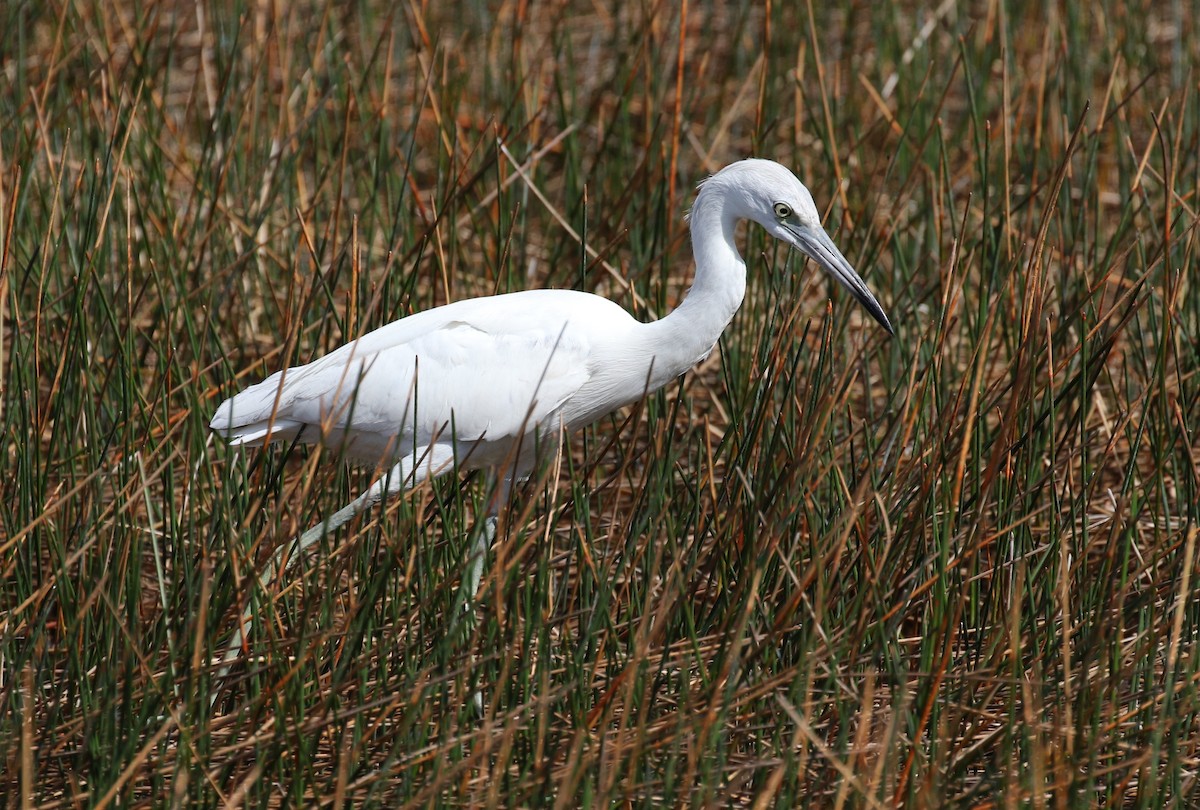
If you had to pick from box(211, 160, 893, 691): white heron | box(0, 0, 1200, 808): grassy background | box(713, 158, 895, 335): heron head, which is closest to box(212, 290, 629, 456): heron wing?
box(211, 160, 893, 691): white heron

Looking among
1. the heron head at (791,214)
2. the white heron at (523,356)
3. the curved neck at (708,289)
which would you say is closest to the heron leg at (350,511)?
the white heron at (523,356)

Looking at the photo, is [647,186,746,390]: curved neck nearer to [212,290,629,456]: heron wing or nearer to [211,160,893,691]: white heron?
[211,160,893,691]: white heron

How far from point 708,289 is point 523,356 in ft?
1.34

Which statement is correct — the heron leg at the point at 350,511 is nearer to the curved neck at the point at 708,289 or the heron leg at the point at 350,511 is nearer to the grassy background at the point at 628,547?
the grassy background at the point at 628,547

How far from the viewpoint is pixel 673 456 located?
9.76ft

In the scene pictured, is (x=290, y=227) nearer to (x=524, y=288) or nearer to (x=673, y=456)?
(x=524, y=288)

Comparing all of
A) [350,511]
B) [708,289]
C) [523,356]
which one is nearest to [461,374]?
[523,356]

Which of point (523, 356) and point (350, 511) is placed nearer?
point (350, 511)

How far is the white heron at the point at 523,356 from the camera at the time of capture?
2.99 m

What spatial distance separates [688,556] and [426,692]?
2.41 feet

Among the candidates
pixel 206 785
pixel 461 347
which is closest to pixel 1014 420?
pixel 461 347

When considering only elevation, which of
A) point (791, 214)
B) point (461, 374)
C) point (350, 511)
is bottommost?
point (350, 511)

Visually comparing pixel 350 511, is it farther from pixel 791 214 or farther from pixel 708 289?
pixel 791 214

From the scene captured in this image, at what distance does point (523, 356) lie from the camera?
3074mm
